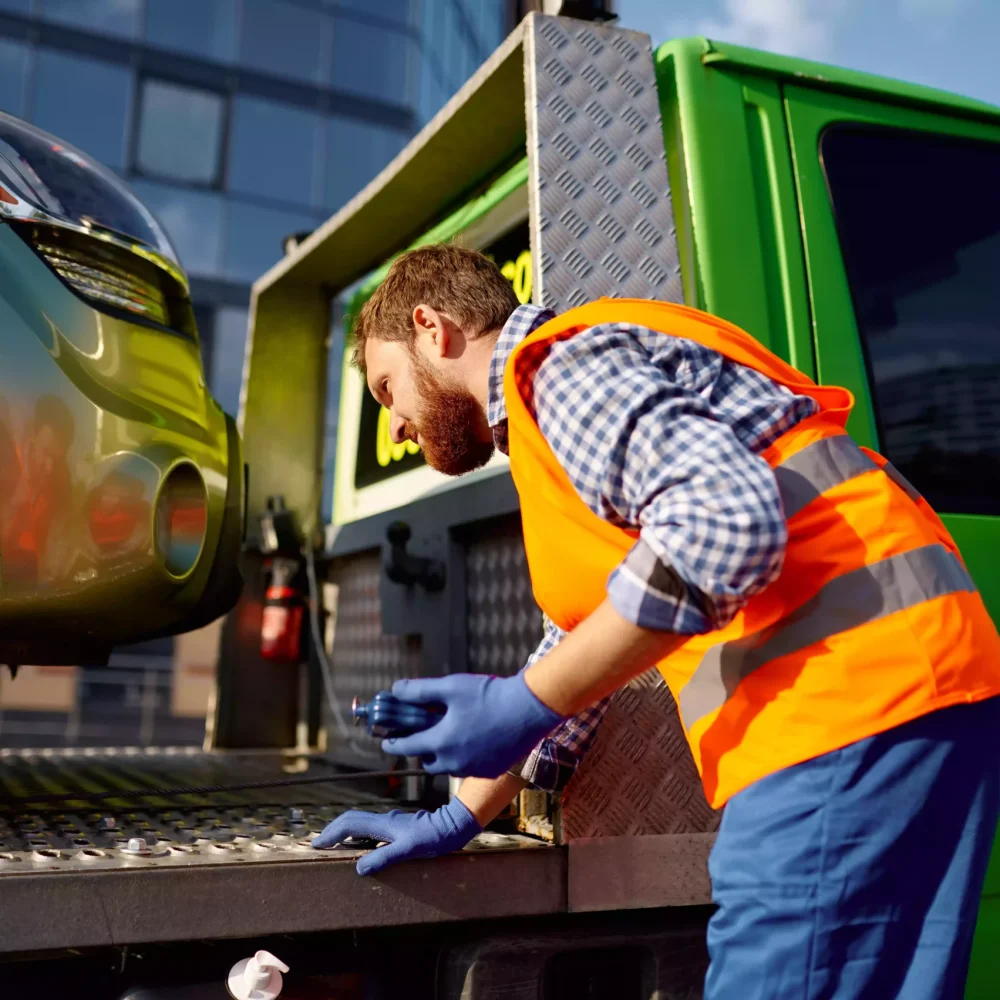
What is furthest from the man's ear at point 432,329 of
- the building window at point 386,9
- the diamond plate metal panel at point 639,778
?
the building window at point 386,9

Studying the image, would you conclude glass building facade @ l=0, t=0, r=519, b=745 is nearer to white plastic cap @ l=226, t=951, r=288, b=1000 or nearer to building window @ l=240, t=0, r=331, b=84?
building window @ l=240, t=0, r=331, b=84

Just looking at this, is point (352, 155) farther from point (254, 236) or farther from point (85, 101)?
point (85, 101)

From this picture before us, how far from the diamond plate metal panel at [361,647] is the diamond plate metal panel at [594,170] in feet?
4.08

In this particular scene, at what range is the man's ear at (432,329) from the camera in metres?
1.62

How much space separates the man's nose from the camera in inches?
68.2

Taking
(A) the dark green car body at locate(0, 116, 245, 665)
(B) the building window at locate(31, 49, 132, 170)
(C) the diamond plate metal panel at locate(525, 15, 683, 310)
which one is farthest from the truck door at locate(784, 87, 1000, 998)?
(B) the building window at locate(31, 49, 132, 170)

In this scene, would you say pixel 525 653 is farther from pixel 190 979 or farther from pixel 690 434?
pixel 690 434

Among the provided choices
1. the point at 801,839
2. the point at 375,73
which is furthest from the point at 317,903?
the point at 375,73

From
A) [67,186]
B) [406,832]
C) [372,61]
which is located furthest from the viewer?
[372,61]

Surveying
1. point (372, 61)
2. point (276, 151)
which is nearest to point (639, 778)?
point (276, 151)

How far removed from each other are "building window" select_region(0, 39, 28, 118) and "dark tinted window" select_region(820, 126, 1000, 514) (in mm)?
16327

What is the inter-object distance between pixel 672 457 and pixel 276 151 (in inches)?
705

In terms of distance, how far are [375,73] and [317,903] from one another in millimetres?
19065

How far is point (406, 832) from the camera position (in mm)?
1559
